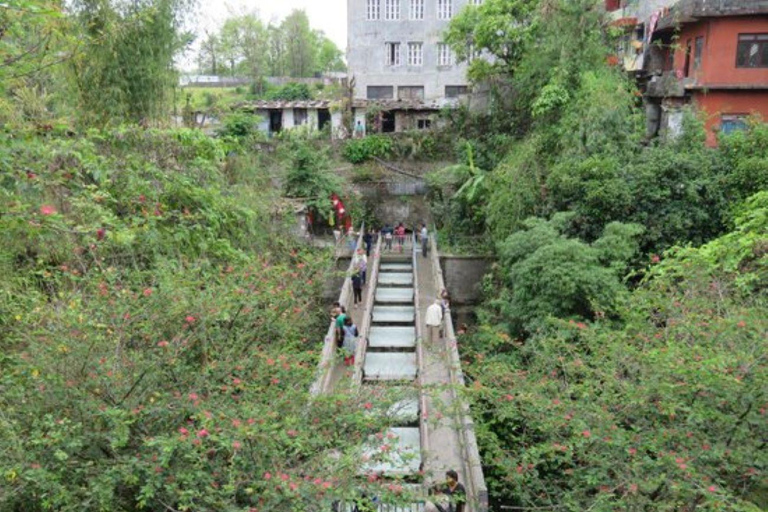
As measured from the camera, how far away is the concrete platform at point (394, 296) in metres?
17.5

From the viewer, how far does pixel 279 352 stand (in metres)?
7.80

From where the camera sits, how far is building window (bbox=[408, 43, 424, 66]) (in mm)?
32938

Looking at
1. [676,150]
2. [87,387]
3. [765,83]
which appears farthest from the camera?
[765,83]

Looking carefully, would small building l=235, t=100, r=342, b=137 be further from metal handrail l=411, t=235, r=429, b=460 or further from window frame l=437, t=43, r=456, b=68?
metal handrail l=411, t=235, r=429, b=460

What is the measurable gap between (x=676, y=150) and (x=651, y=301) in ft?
23.2

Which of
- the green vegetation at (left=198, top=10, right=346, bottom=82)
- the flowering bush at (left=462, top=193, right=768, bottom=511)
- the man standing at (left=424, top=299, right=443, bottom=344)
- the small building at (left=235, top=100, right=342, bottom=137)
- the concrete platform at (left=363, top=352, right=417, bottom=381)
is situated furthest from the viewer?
the green vegetation at (left=198, top=10, right=346, bottom=82)

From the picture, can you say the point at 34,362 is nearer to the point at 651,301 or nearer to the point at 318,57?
the point at 651,301

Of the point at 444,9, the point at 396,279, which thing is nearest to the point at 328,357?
the point at 396,279

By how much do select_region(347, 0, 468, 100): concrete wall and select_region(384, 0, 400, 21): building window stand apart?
164 mm

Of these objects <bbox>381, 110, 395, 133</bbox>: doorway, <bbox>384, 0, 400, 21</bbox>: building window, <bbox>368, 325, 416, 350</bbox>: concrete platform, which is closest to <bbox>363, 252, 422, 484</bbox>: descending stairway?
<bbox>368, 325, 416, 350</bbox>: concrete platform

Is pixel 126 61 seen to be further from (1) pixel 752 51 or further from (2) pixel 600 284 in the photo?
(1) pixel 752 51

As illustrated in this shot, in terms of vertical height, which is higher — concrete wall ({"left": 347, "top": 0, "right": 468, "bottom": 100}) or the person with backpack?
concrete wall ({"left": 347, "top": 0, "right": 468, "bottom": 100})

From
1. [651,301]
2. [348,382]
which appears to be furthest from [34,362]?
[651,301]

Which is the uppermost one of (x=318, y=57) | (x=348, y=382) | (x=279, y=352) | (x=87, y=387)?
(x=318, y=57)
